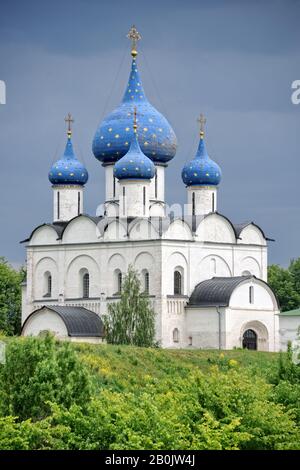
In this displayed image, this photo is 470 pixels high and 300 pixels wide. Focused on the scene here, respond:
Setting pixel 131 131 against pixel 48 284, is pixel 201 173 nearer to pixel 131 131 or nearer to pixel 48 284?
pixel 131 131

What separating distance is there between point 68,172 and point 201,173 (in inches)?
149

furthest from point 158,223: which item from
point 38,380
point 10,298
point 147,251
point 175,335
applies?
point 38,380

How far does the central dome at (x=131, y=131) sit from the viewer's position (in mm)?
50156

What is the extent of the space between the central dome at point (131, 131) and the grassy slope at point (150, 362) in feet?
27.0

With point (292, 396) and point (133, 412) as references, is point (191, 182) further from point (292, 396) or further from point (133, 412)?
point (133, 412)

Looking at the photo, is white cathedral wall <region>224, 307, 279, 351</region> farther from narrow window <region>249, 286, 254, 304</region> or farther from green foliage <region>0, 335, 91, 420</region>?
green foliage <region>0, 335, 91, 420</region>

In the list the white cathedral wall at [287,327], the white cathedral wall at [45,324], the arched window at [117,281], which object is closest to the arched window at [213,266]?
the white cathedral wall at [287,327]

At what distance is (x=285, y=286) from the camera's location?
5978 cm

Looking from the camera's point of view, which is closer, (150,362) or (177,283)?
(150,362)

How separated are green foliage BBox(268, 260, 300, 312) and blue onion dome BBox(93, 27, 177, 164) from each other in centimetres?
1001

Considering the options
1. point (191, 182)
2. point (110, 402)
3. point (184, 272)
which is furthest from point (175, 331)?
point (110, 402)

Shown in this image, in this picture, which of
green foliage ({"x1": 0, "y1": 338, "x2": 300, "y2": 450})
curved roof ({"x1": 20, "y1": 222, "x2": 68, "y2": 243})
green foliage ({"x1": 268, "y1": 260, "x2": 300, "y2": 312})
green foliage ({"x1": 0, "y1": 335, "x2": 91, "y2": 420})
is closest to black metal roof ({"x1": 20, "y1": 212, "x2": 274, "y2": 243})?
curved roof ({"x1": 20, "y1": 222, "x2": 68, "y2": 243})

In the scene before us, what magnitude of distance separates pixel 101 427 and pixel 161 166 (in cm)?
2502

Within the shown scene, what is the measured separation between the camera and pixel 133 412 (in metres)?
26.8
